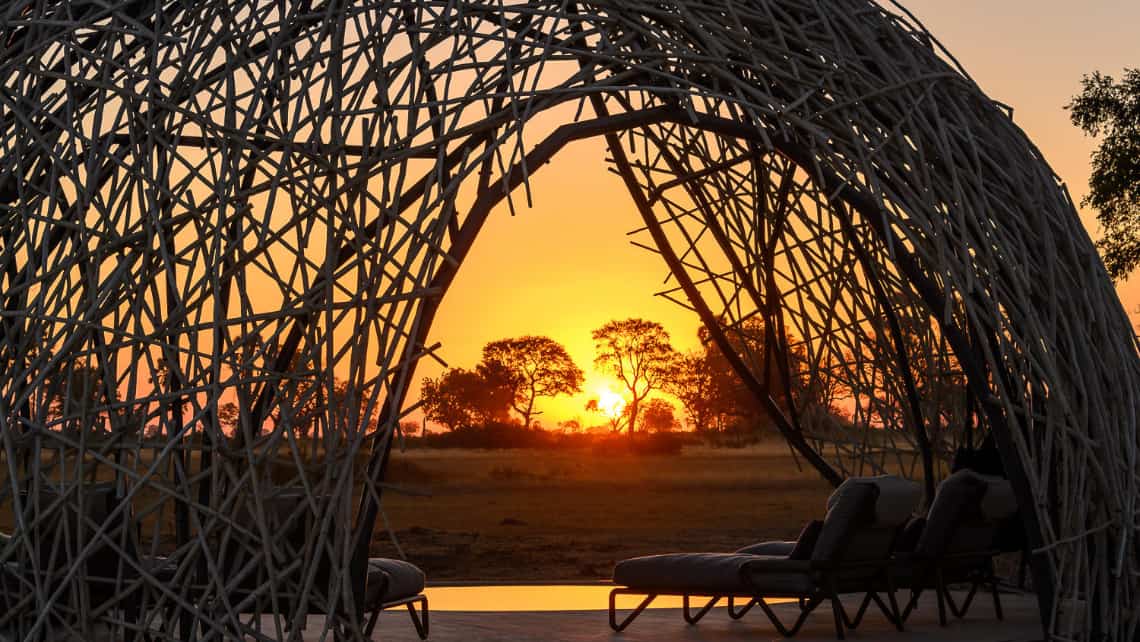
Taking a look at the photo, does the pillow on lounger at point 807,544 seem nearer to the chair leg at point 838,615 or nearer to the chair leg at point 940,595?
the chair leg at point 838,615

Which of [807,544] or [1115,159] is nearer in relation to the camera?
[807,544]

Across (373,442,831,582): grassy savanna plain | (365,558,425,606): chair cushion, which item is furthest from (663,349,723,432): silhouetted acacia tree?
(365,558,425,606): chair cushion

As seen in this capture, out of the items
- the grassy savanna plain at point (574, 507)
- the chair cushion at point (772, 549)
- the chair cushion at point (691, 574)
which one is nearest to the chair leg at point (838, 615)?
the chair cushion at point (691, 574)

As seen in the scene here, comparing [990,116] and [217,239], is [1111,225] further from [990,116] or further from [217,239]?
[217,239]

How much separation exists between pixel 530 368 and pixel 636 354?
3.91 meters

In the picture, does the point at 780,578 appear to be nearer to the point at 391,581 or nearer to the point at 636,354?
the point at 391,581

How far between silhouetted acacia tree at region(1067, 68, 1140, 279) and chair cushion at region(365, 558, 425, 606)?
1293cm

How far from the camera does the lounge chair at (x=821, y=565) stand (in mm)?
8125

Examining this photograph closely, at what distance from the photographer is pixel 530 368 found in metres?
45.1

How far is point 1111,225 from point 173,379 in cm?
1532

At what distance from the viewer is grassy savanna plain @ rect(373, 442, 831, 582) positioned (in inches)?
914

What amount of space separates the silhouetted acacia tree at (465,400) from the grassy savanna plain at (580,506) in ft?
19.4

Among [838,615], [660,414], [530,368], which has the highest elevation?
[530,368]

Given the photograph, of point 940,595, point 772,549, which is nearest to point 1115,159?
point 940,595
